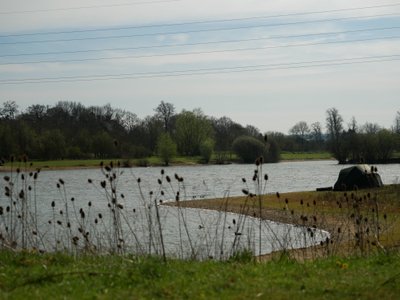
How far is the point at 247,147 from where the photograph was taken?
391 ft

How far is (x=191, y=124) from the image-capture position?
4860 inches

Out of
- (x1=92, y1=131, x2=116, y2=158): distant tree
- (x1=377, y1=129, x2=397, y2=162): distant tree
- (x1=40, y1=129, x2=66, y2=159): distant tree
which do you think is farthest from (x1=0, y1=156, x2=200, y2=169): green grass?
(x1=377, y1=129, x2=397, y2=162): distant tree

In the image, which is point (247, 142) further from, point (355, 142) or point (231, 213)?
point (231, 213)

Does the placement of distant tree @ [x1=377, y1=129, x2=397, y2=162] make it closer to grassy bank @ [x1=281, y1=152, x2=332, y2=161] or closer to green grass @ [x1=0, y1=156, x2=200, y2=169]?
grassy bank @ [x1=281, y1=152, x2=332, y2=161]

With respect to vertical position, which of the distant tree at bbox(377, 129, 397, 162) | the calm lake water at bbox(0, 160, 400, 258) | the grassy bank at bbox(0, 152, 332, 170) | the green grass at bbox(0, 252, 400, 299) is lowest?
the calm lake water at bbox(0, 160, 400, 258)

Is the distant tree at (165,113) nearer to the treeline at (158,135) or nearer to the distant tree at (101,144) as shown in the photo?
the treeline at (158,135)

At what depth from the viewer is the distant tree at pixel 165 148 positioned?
108 meters

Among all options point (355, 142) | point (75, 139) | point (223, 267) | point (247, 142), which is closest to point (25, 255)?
point (223, 267)

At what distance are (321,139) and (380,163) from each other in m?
59.8

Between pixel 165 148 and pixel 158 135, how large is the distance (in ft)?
28.5

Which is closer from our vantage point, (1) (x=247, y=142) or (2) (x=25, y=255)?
(2) (x=25, y=255)

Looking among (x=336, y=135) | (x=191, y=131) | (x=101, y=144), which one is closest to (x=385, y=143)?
(x=336, y=135)

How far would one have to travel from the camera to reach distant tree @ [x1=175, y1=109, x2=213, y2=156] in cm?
12294

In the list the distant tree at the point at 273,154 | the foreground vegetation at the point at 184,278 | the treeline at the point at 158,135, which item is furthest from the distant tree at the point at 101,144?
the foreground vegetation at the point at 184,278
